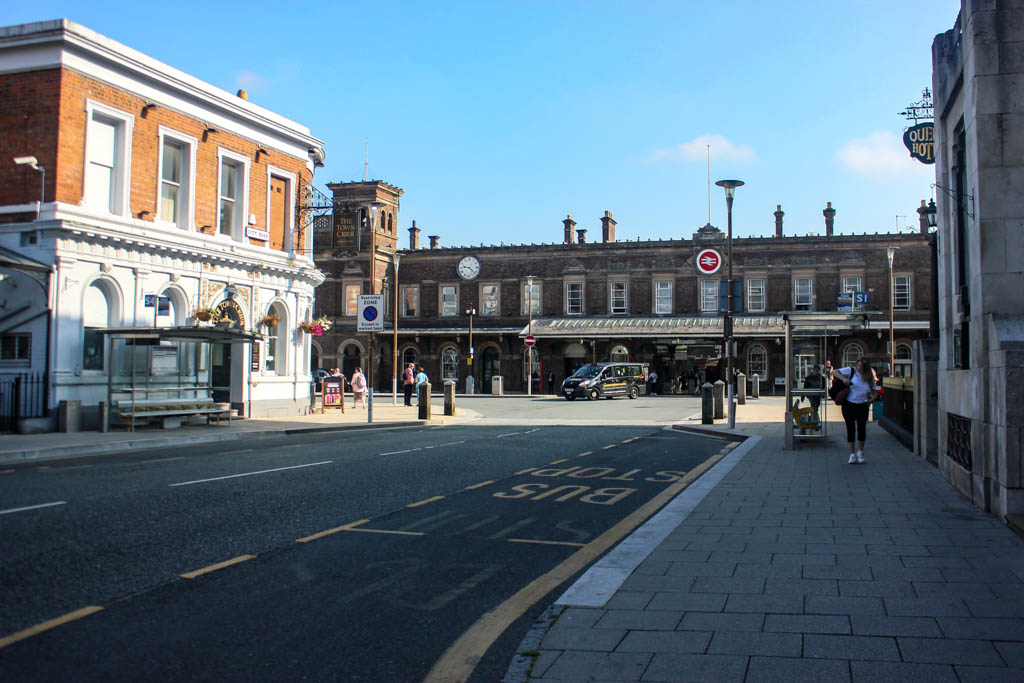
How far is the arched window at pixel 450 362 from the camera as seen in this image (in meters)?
53.4

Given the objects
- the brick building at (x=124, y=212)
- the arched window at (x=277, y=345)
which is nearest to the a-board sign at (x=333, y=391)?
the arched window at (x=277, y=345)

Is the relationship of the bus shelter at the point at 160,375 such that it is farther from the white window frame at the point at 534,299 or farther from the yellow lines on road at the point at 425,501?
the white window frame at the point at 534,299

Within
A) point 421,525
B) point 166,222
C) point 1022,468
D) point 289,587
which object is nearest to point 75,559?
point 289,587

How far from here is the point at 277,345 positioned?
26172 millimetres

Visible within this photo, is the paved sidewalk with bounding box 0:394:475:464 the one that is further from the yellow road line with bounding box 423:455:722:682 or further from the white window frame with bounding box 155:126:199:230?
the yellow road line with bounding box 423:455:722:682

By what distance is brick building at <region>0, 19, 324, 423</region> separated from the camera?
18.3 meters

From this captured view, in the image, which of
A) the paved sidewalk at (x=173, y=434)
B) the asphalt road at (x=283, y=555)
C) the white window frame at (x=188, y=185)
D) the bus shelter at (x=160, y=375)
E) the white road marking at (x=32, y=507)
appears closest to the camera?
the asphalt road at (x=283, y=555)

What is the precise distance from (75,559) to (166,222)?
55.6ft

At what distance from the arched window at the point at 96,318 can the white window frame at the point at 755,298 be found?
38023 mm

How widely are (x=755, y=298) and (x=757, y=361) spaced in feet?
12.9

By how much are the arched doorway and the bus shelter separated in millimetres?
30992

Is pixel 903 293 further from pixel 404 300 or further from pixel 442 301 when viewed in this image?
pixel 404 300

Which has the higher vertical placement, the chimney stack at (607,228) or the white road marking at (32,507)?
the chimney stack at (607,228)

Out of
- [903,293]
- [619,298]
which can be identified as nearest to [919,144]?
[903,293]
